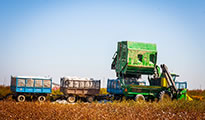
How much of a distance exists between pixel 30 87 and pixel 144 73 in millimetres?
9270

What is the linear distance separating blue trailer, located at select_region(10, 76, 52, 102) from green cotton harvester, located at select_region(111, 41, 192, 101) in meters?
6.03

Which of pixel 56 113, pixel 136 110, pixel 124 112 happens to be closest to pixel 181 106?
pixel 136 110

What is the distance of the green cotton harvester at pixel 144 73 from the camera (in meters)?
23.6

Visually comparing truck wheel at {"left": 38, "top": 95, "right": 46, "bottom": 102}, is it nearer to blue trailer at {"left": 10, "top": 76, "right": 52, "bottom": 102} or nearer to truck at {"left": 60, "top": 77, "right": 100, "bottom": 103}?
blue trailer at {"left": 10, "top": 76, "right": 52, "bottom": 102}

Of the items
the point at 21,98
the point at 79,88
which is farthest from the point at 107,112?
the point at 21,98

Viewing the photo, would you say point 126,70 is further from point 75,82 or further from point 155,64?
point 75,82

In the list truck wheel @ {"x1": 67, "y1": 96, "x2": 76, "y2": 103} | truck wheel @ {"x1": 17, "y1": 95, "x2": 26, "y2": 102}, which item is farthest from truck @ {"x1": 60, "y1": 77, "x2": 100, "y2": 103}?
truck wheel @ {"x1": 17, "y1": 95, "x2": 26, "y2": 102}

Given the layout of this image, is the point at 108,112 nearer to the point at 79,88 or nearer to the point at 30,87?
the point at 79,88

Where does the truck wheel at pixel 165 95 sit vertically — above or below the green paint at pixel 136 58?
below

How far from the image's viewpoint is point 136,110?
15.2 meters

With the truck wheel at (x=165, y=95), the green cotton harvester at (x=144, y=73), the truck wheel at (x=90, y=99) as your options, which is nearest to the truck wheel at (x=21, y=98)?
the truck wheel at (x=90, y=99)

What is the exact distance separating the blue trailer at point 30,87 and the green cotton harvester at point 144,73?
6032mm

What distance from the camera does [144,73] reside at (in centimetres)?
2562

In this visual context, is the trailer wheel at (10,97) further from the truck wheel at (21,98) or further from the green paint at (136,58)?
the green paint at (136,58)
